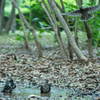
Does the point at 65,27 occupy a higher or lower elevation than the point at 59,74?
higher

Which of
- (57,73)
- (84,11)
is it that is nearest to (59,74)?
(57,73)

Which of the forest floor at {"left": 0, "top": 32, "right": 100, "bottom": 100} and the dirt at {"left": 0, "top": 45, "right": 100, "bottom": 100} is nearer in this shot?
the forest floor at {"left": 0, "top": 32, "right": 100, "bottom": 100}

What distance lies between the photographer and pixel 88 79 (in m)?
4.69

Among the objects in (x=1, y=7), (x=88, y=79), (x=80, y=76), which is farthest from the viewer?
(x=1, y=7)

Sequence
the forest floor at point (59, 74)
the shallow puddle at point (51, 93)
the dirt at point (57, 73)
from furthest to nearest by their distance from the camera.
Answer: the dirt at point (57, 73) < the forest floor at point (59, 74) < the shallow puddle at point (51, 93)

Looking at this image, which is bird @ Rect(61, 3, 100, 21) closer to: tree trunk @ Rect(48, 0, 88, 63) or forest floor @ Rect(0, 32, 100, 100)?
tree trunk @ Rect(48, 0, 88, 63)

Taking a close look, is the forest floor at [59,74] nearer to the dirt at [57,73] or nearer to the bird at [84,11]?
the dirt at [57,73]

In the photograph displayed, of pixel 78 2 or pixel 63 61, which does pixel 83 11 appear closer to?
pixel 78 2

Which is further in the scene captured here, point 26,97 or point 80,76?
point 80,76

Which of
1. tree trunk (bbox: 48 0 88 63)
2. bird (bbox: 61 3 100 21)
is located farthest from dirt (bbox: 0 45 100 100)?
bird (bbox: 61 3 100 21)

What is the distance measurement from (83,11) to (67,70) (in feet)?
6.17

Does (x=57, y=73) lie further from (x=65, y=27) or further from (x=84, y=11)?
(x=84, y=11)

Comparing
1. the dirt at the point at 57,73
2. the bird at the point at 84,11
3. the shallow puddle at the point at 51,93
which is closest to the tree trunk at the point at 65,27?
the bird at the point at 84,11

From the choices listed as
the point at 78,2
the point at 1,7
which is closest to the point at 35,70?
the point at 78,2
